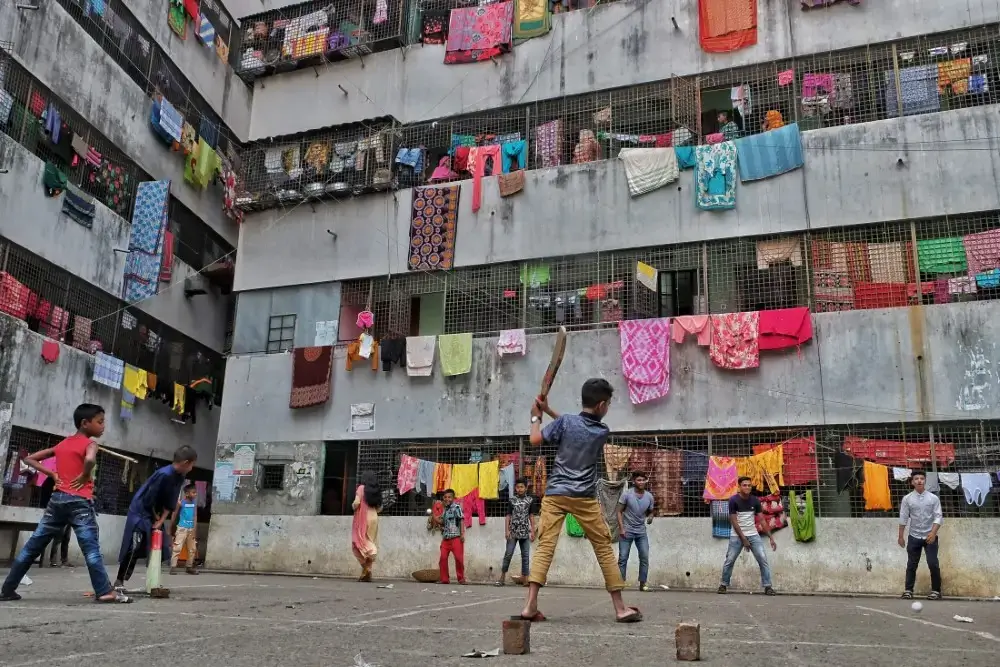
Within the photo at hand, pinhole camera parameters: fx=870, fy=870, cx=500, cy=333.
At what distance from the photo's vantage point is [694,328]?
1605 cm

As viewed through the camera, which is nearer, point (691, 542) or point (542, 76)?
point (691, 542)

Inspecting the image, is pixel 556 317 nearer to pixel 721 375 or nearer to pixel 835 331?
pixel 721 375

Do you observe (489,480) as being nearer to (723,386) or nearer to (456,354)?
→ (456,354)

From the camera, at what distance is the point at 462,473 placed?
678 inches

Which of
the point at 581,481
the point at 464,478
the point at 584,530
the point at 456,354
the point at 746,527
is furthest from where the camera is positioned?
the point at 456,354

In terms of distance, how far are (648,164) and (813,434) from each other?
6.07 metres

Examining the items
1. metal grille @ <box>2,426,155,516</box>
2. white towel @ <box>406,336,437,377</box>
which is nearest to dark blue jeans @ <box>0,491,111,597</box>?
white towel @ <box>406,336,437,377</box>

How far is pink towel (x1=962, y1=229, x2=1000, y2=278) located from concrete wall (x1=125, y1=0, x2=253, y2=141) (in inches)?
806

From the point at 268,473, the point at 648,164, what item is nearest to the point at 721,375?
the point at 648,164

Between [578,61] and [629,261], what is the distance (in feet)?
15.6

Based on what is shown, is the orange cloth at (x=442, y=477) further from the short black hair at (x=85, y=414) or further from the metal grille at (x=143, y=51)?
the metal grille at (x=143, y=51)

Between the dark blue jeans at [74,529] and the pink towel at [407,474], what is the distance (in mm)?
10243

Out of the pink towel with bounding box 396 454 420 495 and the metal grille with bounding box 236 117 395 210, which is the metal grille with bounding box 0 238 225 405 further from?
the pink towel with bounding box 396 454 420 495

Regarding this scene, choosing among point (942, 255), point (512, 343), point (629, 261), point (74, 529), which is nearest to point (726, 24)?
point (629, 261)
